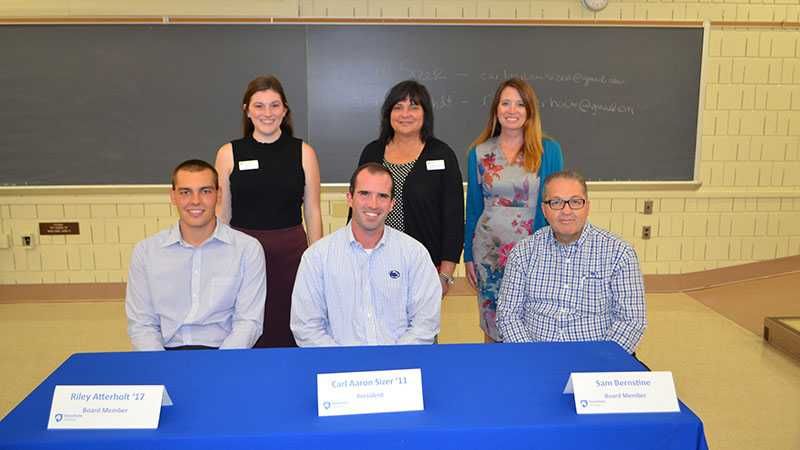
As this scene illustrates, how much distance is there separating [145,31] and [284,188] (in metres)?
2.64

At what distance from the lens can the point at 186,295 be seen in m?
2.39

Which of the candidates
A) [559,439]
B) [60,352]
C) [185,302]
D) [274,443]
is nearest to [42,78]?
[60,352]

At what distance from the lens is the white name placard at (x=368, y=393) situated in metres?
1.43

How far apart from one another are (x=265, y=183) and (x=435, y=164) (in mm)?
769

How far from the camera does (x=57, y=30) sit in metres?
4.75

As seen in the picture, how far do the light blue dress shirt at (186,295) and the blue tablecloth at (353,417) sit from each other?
0.58 meters

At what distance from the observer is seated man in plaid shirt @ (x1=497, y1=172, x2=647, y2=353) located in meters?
2.30

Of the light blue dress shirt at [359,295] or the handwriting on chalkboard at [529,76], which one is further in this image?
the handwriting on chalkboard at [529,76]

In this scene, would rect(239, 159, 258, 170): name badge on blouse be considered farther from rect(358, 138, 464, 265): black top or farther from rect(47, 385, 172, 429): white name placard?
rect(47, 385, 172, 429): white name placard

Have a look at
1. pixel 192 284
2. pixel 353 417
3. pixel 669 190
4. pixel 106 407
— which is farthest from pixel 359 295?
pixel 669 190

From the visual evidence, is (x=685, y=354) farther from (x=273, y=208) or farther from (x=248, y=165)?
(x=248, y=165)

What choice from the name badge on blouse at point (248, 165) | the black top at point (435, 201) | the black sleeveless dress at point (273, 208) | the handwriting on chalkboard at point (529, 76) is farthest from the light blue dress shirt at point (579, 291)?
the handwriting on chalkboard at point (529, 76)

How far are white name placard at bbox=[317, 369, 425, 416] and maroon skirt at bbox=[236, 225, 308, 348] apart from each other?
151 cm

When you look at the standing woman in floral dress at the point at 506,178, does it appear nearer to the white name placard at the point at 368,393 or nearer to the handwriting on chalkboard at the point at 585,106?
the white name placard at the point at 368,393
